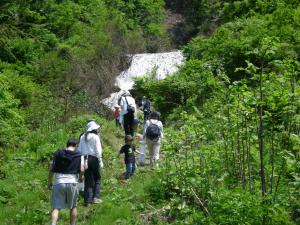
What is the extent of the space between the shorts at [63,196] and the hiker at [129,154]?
2.86m

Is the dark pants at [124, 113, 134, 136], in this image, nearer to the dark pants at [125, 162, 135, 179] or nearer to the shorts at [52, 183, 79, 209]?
the dark pants at [125, 162, 135, 179]

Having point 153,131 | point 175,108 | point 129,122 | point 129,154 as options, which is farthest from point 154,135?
point 175,108

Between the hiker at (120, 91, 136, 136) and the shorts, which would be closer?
the shorts

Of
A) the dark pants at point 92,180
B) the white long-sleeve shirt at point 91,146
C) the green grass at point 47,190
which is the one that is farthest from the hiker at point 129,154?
the white long-sleeve shirt at point 91,146

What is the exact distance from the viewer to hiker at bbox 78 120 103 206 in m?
9.70

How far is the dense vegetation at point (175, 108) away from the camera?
18.7ft

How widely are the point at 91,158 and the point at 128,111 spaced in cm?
463

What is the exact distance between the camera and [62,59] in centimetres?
3219

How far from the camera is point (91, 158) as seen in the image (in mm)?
9688

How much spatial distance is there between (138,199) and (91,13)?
98.3ft

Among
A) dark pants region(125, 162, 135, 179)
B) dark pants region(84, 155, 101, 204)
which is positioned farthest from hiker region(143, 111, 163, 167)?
dark pants region(84, 155, 101, 204)

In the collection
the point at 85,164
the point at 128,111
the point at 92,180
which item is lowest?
the point at 92,180

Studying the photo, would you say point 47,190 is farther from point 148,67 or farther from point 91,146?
point 148,67

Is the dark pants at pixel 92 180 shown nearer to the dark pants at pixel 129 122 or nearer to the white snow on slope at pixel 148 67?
the dark pants at pixel 129 122
